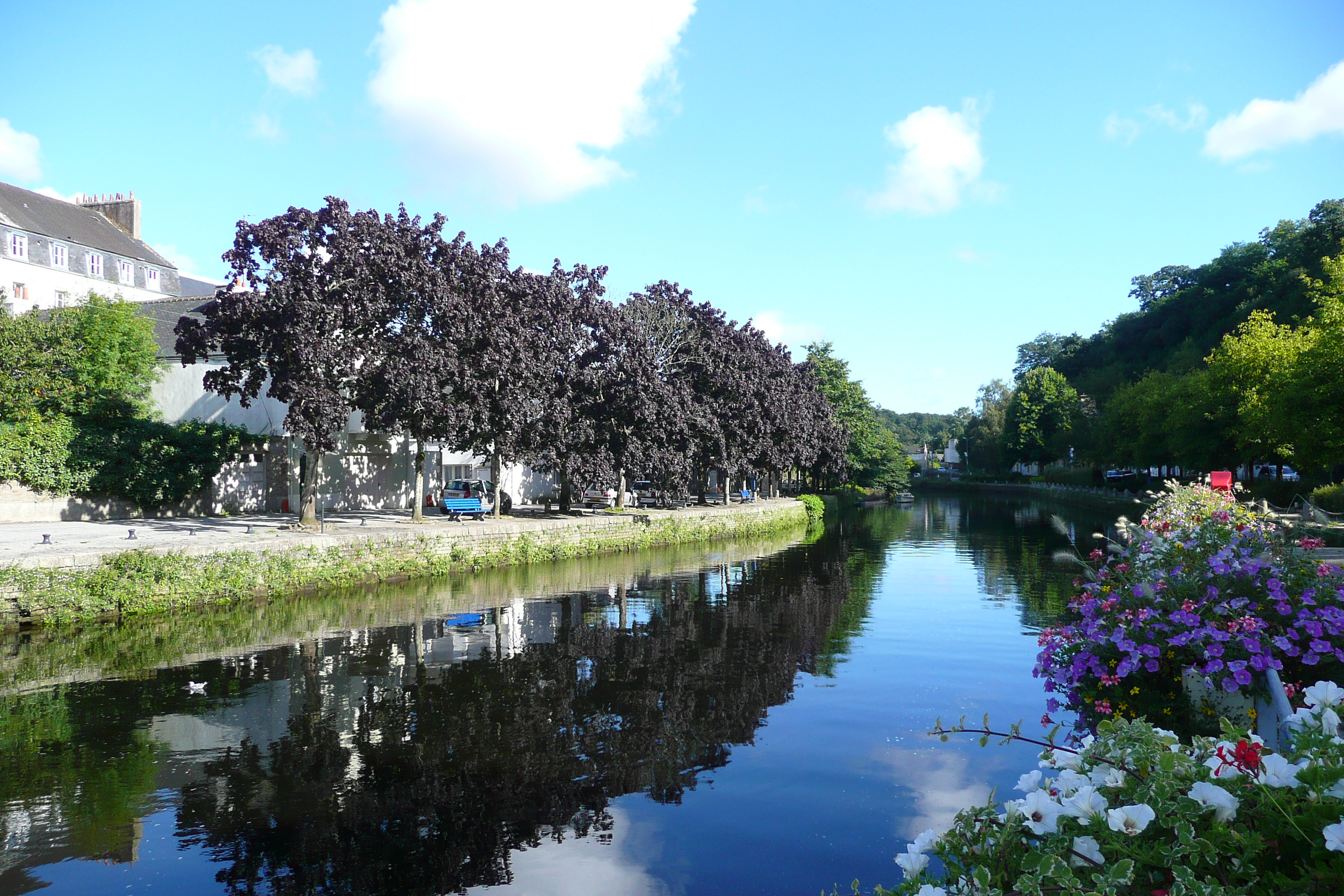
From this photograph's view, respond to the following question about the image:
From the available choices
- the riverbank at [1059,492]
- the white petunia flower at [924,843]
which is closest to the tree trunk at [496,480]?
the riverbank at [1059,492]

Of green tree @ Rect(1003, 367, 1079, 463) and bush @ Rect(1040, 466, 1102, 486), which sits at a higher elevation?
green tree @ Rect(1003, 367, 1079, 463)

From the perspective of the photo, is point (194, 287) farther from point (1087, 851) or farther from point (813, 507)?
point (1087, 851)

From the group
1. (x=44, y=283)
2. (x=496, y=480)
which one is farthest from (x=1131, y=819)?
(x=44, y=283)

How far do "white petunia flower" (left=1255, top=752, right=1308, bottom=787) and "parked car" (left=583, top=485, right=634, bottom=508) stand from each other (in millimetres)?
25834

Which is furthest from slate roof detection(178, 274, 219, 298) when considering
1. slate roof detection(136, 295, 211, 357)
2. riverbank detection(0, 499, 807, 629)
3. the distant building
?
riverbank detection(0, 499, 807, 629)

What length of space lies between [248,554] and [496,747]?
34.4ft

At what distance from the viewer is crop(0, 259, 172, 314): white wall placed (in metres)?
42.2

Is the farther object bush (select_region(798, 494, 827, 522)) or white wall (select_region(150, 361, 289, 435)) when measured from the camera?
bush (select_region(798, 494, 827, 522))

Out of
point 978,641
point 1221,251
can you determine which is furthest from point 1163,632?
point 1221,251

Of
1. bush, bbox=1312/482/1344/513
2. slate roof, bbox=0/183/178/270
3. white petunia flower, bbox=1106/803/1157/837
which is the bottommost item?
bush, bbox=1312/482/1344/513

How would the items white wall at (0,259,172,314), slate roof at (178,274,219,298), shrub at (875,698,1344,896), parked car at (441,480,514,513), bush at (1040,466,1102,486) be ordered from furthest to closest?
bush at (1040,466,1102,486)
slate roof at (178,274,219,298)
white wall at (0,259,172,314)
parked car at (441,480,514,513)
shrub at (875,698,1344,896)

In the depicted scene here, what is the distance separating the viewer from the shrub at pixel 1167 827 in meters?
2.02

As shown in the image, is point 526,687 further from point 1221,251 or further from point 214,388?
→ point 1221,251

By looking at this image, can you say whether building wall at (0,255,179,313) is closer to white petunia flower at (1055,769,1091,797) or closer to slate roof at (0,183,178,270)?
slate roof at (0,183,178,270)
